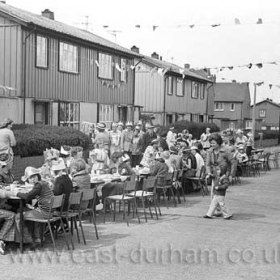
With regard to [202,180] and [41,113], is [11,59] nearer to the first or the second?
[41,113]

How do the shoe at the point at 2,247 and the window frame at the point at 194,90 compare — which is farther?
the window frame at the point at 194,90

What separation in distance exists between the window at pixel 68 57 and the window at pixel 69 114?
59.3 inches

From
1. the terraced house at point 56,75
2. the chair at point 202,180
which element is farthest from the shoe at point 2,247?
the terraced house at point 56,75

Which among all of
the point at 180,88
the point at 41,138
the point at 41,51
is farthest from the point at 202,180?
the point at 180,88

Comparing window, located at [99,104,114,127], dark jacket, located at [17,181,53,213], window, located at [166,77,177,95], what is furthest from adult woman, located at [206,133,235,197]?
window, located at [166,77,177,95]

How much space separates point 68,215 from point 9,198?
1.01 meters

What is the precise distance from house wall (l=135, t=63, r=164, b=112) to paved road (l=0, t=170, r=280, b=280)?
26637mm

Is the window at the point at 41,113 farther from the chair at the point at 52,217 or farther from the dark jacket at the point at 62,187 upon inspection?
the chair at the point at 52,217

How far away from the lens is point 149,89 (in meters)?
40.1

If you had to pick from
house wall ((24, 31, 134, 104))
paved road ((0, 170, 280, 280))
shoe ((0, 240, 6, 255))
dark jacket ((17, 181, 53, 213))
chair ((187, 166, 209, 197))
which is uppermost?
house wall ((24, 31, 134, 104))

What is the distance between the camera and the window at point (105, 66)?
28531 mm

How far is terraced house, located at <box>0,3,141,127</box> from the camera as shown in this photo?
21922mm

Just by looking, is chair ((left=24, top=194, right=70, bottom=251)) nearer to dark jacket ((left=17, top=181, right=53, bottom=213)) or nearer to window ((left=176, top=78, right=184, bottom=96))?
dark jacket ((left=17, top=181, right=53, bottom=213))

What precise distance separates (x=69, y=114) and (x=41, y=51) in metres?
3.49
